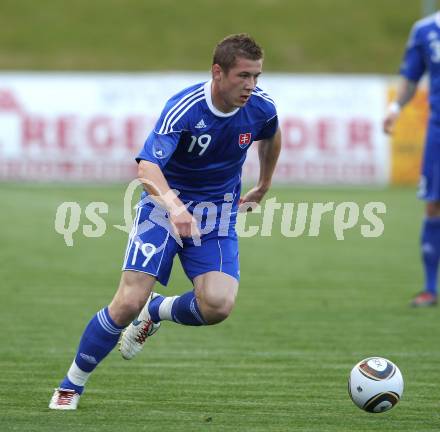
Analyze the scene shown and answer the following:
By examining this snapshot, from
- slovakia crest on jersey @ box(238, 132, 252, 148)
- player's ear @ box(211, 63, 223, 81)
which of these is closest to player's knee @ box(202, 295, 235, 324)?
slovakia crest on jersey @ box(238, 132, 252, 148)

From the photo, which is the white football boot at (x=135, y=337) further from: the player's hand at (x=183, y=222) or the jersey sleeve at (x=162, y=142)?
the player's hand at (x=183, y=222)

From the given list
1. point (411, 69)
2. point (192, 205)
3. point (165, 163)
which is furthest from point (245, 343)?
point (411, 69)

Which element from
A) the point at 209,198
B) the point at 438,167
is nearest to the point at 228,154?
the point at 209,198

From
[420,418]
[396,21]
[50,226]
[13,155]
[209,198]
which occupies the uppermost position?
[396,21]

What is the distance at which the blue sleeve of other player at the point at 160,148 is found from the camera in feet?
18.3

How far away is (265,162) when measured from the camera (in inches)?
256

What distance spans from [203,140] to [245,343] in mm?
2279

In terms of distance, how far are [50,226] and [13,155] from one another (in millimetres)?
6998

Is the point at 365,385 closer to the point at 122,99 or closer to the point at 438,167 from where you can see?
the point at 438,167

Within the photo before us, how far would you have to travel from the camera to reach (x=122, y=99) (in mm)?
22422

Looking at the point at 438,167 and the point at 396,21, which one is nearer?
the point at 438,167

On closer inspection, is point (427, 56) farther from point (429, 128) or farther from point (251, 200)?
point (251, 200)

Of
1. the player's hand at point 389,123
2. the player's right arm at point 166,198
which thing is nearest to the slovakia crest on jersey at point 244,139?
the player's right arm at point 166,198

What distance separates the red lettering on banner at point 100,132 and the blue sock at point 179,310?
16.0 m
